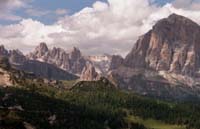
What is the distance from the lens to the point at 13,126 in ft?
488

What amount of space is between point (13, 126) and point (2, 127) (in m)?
8.91

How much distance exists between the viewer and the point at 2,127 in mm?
156250
